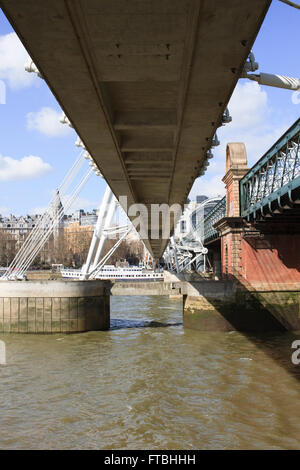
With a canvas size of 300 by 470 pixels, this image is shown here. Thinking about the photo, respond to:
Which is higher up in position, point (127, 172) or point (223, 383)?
point (127, 172)

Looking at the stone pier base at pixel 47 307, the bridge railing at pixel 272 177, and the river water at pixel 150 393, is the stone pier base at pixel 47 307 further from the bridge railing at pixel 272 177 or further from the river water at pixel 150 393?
the bridge railing at pixel 272 177

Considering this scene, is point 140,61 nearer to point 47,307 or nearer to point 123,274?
point 47,307

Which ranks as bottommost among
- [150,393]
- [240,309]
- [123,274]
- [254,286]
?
[150,393]

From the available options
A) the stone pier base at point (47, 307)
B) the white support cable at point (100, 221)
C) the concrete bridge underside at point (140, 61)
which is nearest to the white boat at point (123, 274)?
the white support cable at point (100, 221)

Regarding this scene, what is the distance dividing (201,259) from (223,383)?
1642 inches

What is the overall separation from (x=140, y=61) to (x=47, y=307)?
16796mm

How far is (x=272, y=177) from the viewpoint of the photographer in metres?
20.4

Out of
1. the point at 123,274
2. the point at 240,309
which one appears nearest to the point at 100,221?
the point at 240,309

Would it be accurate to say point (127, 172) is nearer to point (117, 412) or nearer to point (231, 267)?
point (117, 412)

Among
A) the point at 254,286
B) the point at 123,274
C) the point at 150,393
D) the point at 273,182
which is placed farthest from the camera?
the point at 123,274

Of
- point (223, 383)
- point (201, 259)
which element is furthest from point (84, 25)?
point (201, 259)

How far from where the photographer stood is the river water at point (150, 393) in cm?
910

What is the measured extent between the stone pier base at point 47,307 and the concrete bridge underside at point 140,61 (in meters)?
12.4
